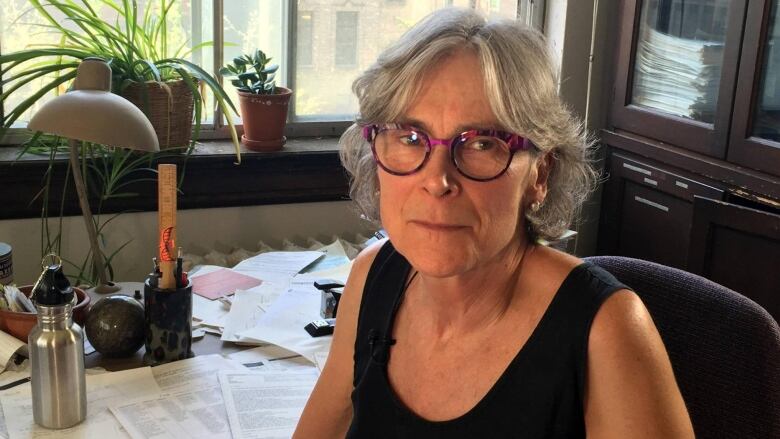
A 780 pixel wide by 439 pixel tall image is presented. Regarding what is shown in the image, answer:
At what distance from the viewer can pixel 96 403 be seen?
4.45 ft

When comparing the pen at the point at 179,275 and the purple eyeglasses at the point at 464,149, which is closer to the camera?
the purple eyeglasses at the point at 464,149

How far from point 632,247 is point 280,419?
1.75m

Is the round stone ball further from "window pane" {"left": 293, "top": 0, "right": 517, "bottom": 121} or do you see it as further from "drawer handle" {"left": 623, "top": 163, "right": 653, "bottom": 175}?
"drawer handle" {"left": 623, "top": 163, "right": 653, "bottom": 175}

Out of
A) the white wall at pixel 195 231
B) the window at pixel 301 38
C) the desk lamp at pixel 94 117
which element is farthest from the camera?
the window at pixel 301 38

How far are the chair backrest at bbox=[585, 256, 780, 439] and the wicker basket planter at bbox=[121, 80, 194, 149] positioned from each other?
148 centimetres

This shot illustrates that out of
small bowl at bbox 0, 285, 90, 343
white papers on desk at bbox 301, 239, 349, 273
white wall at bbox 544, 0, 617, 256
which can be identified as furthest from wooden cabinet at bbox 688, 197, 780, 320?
small bowl at bbox 0, 285, 90, 343

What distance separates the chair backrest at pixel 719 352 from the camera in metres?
1.12

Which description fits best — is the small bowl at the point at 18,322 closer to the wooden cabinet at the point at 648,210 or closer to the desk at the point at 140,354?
the desk at the point at 140,354

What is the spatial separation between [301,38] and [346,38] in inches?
5.9

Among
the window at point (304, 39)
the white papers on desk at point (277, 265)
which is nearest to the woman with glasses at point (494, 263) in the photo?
the white papers on desk at point (277, 265)

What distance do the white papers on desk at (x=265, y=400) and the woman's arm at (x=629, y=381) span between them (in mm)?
509

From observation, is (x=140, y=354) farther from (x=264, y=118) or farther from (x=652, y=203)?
(x=652, y=203)

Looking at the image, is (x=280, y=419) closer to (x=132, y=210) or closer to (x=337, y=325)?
(x=337, y=325)

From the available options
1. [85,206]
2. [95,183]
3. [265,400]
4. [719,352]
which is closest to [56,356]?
[265,400]
